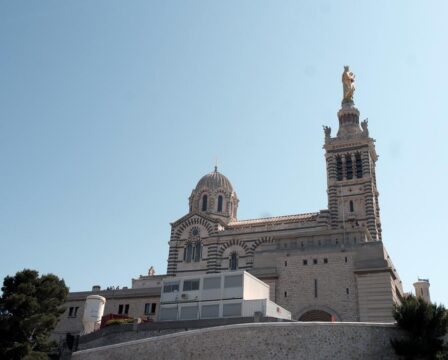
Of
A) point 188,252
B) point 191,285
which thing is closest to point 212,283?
point 191,285

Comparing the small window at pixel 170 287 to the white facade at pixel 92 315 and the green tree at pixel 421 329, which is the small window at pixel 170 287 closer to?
the white facade at pixel 92 315

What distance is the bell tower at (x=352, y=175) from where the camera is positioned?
52594mm

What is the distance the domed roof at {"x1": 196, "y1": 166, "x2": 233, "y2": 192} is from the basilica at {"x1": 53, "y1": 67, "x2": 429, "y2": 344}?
0.13 meters

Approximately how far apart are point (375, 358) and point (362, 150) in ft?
111

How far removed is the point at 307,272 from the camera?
42.5 meters

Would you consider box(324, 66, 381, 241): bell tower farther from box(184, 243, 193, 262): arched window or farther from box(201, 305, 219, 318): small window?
box(201, 305, 219, 318): small window

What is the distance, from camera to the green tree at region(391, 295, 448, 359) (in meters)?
25.0

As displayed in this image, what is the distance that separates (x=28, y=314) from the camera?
3356 cm

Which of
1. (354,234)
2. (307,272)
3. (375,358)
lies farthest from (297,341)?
(354,234)

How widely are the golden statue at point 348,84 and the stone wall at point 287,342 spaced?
40756 millimetres

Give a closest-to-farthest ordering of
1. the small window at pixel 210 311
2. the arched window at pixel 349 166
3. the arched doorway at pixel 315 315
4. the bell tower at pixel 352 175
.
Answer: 1. the small window at pixel 210 311
2. the arched doorway at pixel 315 315
3. the bell tower at pixel 352 175
4. the arched window at pixel 349 166

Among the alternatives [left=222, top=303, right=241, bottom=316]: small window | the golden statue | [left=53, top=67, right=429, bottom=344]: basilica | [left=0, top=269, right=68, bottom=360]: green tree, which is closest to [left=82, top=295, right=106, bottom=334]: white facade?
[left=0, top=269, right=68, bottom=360]: green tree

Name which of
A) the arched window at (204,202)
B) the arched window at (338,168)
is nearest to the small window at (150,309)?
the arched window at (204,202)

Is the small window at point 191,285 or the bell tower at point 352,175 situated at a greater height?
the bell tower at point 352,175
